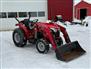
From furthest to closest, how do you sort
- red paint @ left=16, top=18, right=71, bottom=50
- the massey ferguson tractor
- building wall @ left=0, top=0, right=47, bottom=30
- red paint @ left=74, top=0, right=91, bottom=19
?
red paint @ left=74, top=0, right=91, bottom=19 → building wall @ left=0, top=0, right=47, bottom=30 → red paint @ left=16, top=18, right=71, bottom=50 → the massey ferguson tractor

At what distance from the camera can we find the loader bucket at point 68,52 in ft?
19.1

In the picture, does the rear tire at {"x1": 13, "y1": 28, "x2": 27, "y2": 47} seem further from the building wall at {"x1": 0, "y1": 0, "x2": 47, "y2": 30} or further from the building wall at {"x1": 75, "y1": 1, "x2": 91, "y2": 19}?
the building wall at {"x1": 75, "y1": 1, "x2": 91, "y2": 19}

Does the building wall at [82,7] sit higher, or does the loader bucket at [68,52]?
the building wall at [82,7]

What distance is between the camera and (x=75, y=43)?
665cm

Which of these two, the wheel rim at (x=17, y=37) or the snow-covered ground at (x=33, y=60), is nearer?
the snow-covered ground at (x=33, y=60)

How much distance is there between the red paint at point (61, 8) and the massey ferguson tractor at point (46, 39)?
8.08 meters

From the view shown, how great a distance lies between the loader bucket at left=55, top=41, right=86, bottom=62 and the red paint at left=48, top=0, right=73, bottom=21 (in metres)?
8.90

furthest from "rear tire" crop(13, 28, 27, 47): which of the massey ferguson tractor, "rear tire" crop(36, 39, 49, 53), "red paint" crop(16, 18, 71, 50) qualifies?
"rear tire" crop(36, 39, 49, 53)

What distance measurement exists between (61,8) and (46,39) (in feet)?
31.1

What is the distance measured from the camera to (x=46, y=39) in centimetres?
654

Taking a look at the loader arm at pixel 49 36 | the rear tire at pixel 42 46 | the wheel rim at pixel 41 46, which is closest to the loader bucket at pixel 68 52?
the loader arm at pixel 49 36

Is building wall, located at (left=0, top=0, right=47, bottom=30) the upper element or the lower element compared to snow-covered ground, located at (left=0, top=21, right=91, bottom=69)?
upper

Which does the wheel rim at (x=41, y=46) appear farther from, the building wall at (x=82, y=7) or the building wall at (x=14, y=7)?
the building wall at (x=82, y=7)

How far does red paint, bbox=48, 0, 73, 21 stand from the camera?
50.5ft
